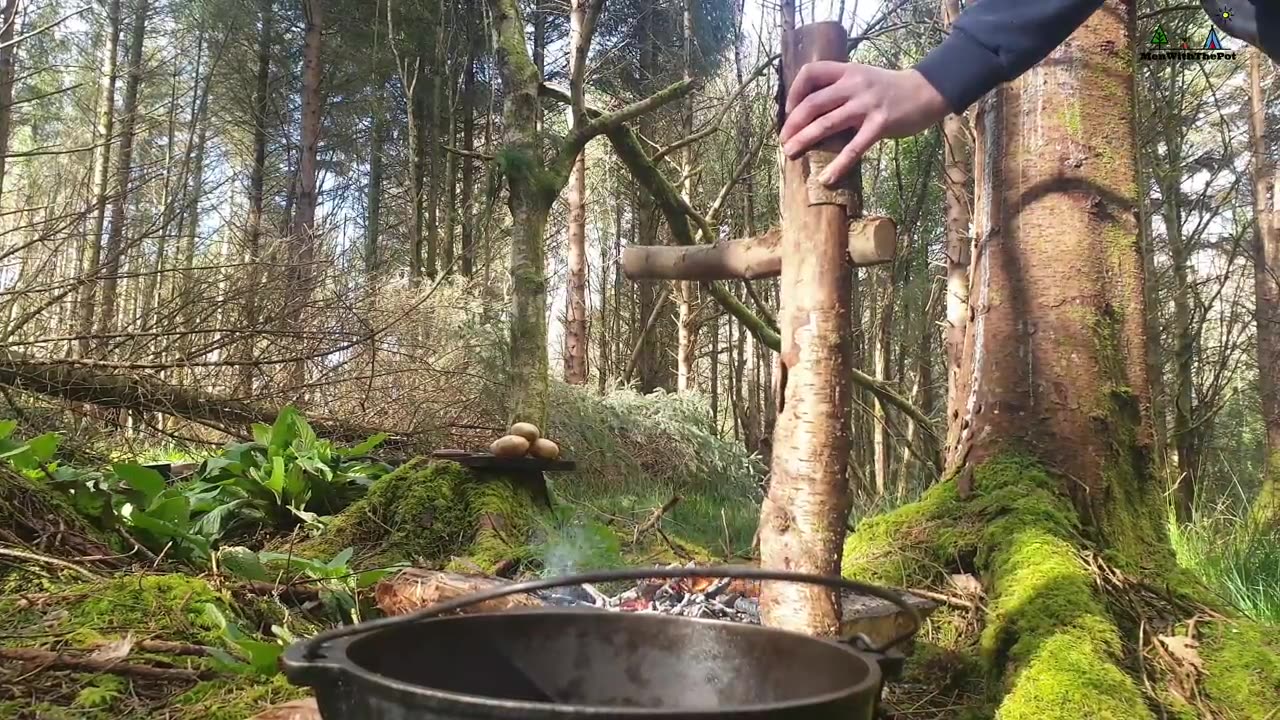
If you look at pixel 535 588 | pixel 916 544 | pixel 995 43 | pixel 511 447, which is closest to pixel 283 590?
pixel 511 447

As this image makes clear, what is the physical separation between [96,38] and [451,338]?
10.1m

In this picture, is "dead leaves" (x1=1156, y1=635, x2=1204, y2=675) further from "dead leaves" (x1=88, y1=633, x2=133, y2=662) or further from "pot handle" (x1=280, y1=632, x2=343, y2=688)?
"dead leaves" (x1=88, y1=633, x2=133, y2=662)

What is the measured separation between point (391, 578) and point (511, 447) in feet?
3.57

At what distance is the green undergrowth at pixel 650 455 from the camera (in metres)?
6.70

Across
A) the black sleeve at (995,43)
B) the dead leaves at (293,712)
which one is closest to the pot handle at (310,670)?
the dead leaves at (293,712)

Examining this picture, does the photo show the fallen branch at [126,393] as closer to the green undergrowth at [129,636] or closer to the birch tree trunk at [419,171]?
the green undergrowth at [129,636]

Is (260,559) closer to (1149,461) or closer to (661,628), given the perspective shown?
(661,628)

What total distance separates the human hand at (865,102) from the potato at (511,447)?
8.03ft

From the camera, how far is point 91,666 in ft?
5.96

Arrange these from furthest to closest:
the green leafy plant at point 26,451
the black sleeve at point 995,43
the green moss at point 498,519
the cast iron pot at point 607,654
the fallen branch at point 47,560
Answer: the green moss at point 498,519, the green leafy plant at point 26,451, the fallen branch at point 47,560, the black sleeve at point 995,43, the cast iron pot at point 607,654

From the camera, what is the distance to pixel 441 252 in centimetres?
1287

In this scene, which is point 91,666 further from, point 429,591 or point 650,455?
point 650,455

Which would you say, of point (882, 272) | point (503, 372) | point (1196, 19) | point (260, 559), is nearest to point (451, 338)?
point (503, 372)

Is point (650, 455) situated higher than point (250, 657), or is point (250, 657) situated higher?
point (650, 455)
